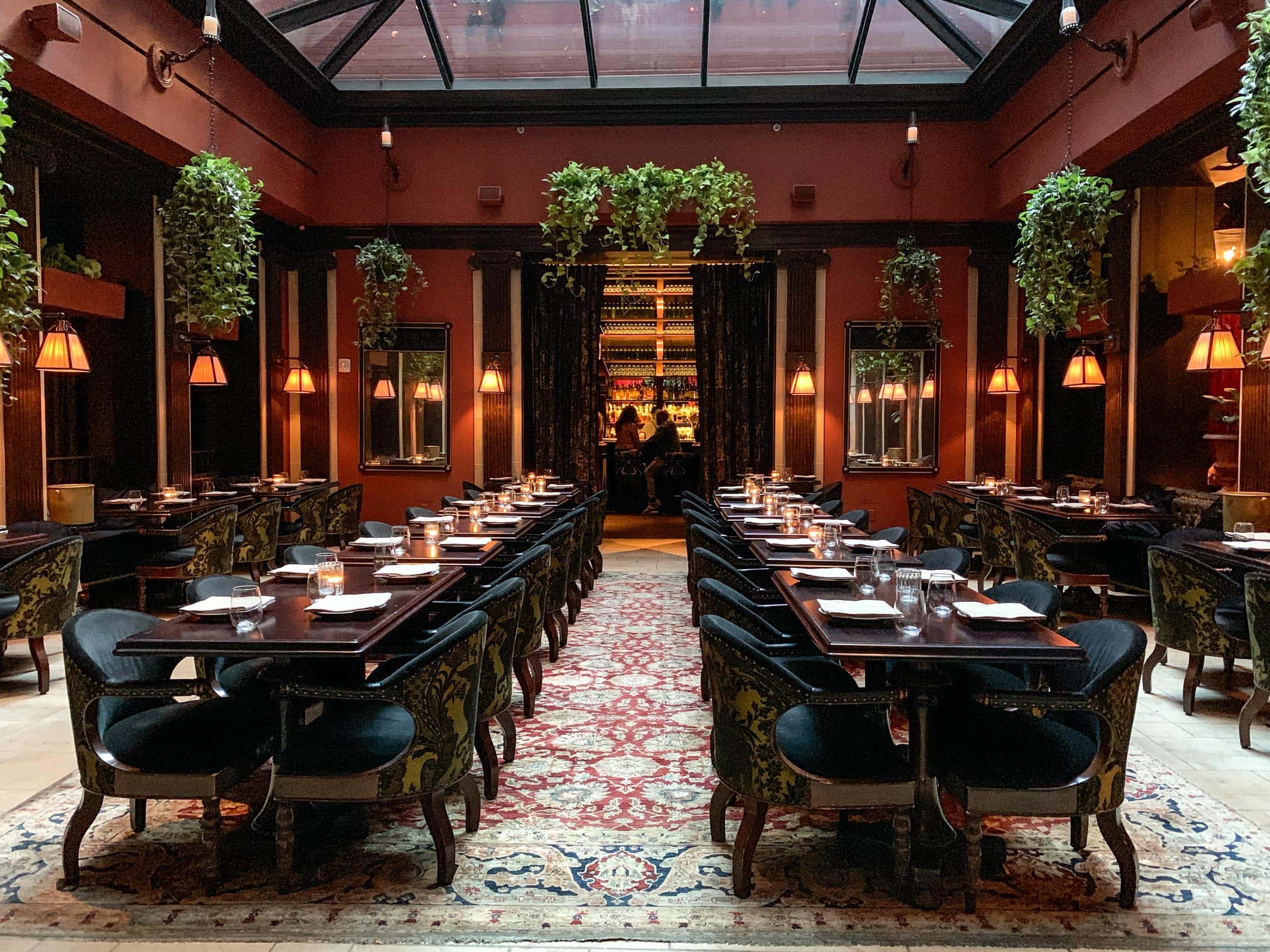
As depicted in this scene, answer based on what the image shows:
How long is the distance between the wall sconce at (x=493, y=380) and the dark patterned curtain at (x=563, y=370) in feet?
3.17

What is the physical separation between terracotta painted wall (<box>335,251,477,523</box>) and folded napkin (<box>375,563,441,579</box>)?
6793 mm

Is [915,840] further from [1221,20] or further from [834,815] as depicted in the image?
[1221,20]

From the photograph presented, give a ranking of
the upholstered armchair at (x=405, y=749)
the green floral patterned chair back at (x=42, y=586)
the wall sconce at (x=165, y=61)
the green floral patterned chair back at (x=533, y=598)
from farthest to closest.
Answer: the wall sconce at (x=165, y=61) → the green floral patterned chair back at (x=42, y=586) → the green floral patterned chair back at (x=533, y=598) → the upholstered armchair at (x=405, y=749)

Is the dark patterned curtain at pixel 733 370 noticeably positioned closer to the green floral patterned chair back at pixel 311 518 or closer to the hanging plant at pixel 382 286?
the hanging plant at pixel 382 286

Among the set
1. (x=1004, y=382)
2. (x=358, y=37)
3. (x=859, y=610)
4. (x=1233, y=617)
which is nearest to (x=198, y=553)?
(x=859, y=610)

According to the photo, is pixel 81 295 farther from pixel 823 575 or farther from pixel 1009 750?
Answer: pixel 1009 750

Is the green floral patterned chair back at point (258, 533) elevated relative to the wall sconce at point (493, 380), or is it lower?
lower

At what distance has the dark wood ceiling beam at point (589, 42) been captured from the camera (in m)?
9.55

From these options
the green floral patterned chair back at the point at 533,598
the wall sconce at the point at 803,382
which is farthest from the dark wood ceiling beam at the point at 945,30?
the green floral patterned chair back at the point at 533,598

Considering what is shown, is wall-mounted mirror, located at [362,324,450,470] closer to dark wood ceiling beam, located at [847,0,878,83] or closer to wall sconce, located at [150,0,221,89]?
wall sconce, located at [150,0,221,89]

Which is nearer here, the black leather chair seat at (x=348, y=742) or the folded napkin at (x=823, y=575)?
the black leather chair seat at (x=348, y=742)

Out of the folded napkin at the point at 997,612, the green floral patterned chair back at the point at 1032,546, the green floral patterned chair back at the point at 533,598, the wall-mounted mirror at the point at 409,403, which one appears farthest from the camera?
the wall-mounted mirror at the point at 409,403

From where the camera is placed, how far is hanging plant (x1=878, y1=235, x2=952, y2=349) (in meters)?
10.1

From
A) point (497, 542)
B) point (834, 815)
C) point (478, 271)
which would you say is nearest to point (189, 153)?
point (478, 271)
